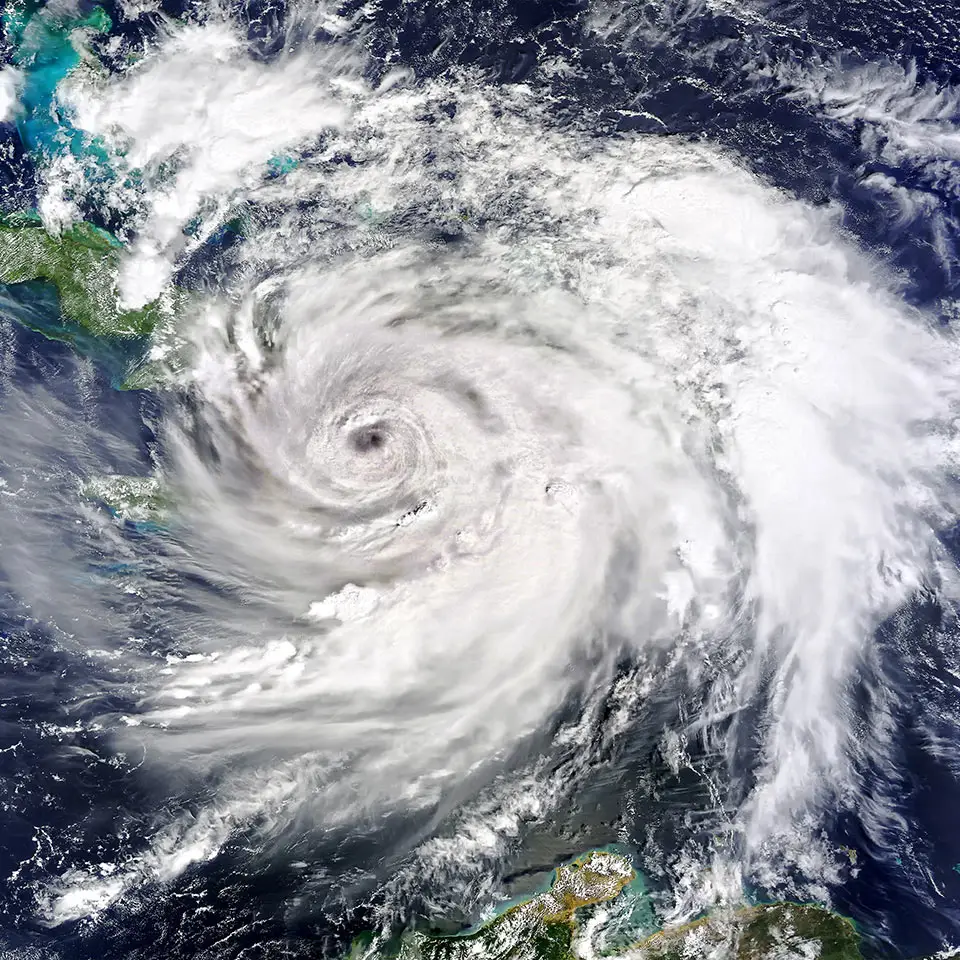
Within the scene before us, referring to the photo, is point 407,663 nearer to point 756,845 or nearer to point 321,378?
point 321,378

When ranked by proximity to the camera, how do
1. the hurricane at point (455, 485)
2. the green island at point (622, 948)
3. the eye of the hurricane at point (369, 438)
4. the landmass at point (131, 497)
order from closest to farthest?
the hurricane at point (455, 485)
the green island at point (622, 948)
the landmass at point (131, 497)
the eye of the hurricane at point (369, 438)

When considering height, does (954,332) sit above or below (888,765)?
above

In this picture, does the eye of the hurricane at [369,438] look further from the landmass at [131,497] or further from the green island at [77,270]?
the green island at [77,270]

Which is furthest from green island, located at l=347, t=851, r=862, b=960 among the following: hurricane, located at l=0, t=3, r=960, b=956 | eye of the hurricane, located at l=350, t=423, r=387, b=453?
eye of the hurricane, located at l=350, t=423, r=387, b=453

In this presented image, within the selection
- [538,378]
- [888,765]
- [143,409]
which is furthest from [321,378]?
[888,765]

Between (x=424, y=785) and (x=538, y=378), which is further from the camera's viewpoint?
(x=538, y=378)

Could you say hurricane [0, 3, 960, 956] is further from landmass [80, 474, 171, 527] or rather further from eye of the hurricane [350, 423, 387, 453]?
landmass [80, 474, 171, 527]

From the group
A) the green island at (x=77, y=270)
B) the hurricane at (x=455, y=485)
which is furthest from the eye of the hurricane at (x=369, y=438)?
the green island at (x=77, y=270)
